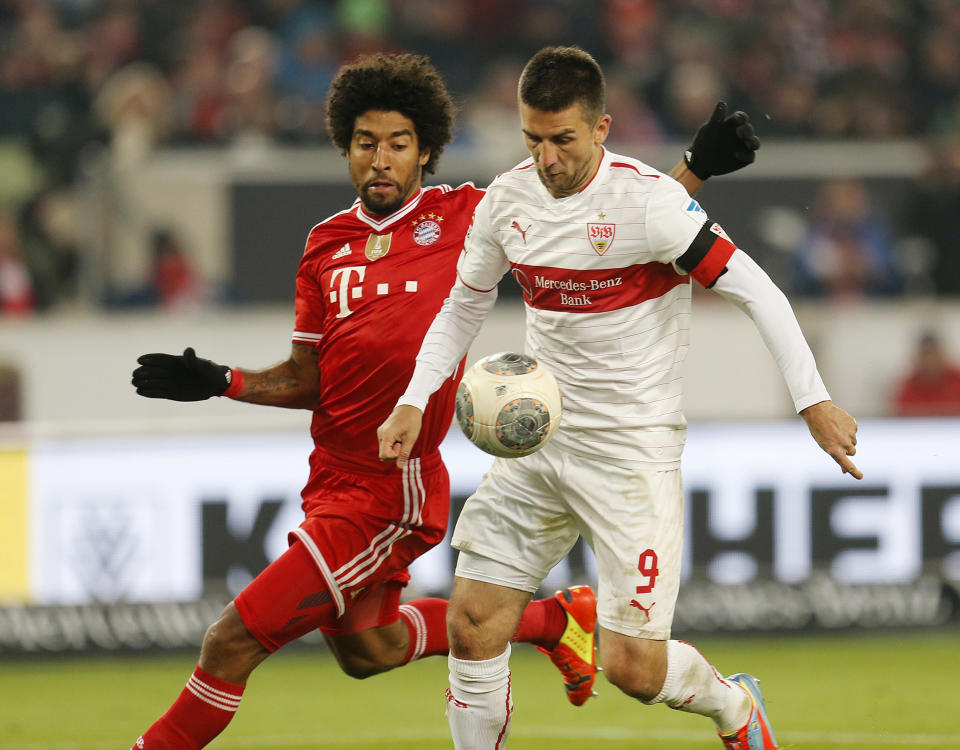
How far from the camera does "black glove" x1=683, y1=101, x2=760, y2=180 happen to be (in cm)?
509

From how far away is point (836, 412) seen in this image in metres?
4.39

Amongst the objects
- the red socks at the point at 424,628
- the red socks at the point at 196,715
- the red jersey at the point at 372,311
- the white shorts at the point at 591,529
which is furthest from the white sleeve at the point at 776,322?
the red socks at the point at 196,715

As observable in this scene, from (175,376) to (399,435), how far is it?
910 millimetres

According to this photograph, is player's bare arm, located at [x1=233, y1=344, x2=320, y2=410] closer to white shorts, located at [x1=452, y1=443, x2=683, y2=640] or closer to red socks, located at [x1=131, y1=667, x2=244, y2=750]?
white shorts, located at [x1=452, y1=443, x2=683, y2=640]

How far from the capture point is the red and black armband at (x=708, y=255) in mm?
4562

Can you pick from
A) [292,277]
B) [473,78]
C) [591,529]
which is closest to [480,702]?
[591,529]

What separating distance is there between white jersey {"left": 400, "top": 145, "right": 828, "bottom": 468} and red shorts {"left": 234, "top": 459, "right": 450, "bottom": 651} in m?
0.60

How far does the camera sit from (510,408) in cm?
462

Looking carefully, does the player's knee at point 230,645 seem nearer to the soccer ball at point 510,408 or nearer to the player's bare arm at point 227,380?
the player's bare arm at point 227,380

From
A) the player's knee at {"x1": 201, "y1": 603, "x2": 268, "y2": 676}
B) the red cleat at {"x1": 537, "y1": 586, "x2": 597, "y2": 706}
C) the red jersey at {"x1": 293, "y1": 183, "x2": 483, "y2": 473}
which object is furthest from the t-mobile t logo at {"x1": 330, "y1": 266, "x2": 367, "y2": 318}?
the red cleat at {"x1": 537, "y1": 586, "x2": 597, "y2": 706}

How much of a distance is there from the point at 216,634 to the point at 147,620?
3.98 metres

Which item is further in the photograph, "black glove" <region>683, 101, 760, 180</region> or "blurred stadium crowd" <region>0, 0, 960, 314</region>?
"blurred stadium crowd" <region>0, 0, 960, 314</region>

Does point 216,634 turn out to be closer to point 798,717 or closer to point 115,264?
point 798,717

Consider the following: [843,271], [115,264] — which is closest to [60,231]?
[115,264]
